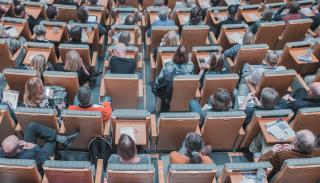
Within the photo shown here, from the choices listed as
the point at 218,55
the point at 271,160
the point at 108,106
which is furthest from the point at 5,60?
the point at 271,160

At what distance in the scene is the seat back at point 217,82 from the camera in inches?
172

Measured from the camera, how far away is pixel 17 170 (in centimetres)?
311

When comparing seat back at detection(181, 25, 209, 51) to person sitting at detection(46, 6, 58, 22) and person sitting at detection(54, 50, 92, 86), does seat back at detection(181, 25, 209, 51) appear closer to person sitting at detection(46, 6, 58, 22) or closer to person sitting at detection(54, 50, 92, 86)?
person sitting at detection(54, 50, 92, 86)

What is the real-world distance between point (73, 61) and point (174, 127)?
166cm

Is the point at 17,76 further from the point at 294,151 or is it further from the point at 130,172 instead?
the point at 294,151

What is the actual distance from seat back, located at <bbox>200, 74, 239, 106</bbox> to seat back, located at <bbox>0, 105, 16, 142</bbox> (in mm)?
2247

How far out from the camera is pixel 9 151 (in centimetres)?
332

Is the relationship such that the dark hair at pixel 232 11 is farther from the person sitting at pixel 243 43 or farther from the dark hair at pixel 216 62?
the dark hair at pixel 216 62

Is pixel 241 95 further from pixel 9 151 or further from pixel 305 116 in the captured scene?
pixel 9 151

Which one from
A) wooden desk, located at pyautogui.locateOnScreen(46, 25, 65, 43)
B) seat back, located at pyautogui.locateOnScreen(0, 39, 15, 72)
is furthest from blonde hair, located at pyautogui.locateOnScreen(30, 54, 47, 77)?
wooden desk, located at pyautogui.locateOnScreen(46, 25, 65, 43)

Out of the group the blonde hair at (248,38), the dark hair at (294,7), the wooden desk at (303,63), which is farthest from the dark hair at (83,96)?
the dark hair at (294,7)

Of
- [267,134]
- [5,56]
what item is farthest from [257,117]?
[5,56]

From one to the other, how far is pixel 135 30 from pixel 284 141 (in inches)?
113

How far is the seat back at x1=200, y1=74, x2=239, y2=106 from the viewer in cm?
438
